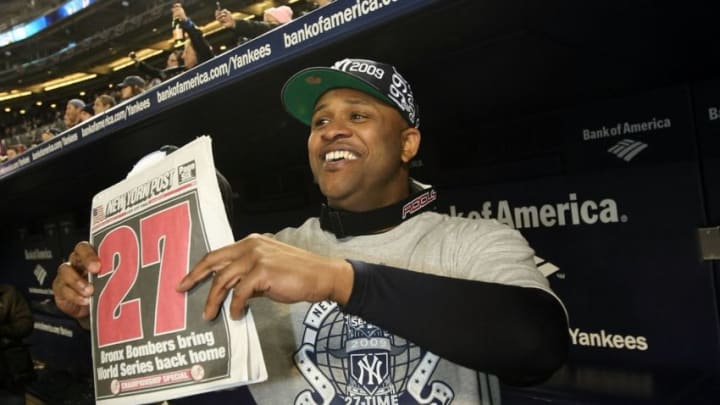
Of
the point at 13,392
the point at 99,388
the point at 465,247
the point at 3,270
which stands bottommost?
the point at 13,392

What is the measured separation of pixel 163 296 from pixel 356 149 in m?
0.44

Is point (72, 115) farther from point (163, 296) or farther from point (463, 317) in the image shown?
point (463, 317)

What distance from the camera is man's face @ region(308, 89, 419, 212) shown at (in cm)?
119

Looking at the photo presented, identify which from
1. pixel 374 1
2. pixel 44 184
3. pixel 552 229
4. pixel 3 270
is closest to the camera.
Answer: pixel 374 1

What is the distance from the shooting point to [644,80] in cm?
191

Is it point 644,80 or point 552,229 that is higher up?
point 644,80

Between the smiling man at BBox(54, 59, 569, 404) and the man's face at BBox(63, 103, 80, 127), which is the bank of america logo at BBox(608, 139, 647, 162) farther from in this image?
the man's face at BBox(63, 103, 80, 127)

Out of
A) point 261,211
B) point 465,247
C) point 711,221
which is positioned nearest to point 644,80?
point 711,221

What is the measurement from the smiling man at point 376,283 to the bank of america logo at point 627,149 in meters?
1.06

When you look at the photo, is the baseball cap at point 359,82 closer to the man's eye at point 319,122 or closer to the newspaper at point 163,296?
the man's eye at point 319,122

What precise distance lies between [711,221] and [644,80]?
472 mm

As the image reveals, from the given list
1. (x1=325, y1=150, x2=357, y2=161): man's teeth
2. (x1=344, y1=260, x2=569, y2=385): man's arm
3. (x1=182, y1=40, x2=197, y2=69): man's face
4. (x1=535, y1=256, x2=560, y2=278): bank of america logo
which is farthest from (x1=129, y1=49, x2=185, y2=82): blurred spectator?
(x1=344, y1=260, x2=569, y2=385): man's arm

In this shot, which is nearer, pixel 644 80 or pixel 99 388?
pixel 99 388

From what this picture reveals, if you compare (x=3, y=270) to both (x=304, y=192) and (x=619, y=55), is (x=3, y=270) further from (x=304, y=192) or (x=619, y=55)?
(x=619, y=55)
